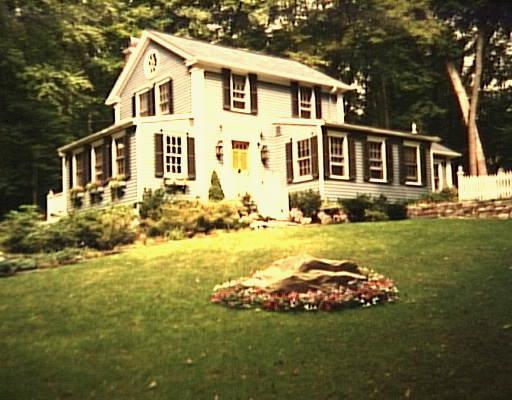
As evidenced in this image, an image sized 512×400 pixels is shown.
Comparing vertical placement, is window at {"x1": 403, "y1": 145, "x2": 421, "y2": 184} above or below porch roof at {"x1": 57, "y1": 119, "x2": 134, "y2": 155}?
below

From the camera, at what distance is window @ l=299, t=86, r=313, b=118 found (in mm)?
12863

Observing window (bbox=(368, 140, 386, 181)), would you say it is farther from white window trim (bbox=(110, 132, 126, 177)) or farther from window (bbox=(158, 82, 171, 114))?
white window trim (bbox=(110, 132, 126, 177))

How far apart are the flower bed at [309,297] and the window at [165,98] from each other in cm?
642

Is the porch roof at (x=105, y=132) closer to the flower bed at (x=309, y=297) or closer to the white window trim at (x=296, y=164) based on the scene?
the white window trim at (x=296, y=164)

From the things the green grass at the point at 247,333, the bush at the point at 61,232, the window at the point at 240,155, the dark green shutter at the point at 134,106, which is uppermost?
the dark green shutter at the point at 134,106

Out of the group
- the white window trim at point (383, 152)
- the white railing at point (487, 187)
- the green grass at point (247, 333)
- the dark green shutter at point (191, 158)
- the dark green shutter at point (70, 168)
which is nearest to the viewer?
the green grass at point (247, 333)

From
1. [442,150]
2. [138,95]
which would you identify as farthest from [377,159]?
[138,95]

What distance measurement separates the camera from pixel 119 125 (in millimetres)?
10859

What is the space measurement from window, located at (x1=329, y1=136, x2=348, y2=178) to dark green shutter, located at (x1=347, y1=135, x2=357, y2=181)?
0.05 metres

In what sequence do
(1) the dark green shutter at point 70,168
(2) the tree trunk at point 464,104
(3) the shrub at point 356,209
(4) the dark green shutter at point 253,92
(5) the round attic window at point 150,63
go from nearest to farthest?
(3) the shrub at point 356,209, (1) the dark green shutter at point 70,168, (2) the tree trunk at point 464,104, (4) the dark green shutter at point 253,92, (5) the round attic window at point 150,63

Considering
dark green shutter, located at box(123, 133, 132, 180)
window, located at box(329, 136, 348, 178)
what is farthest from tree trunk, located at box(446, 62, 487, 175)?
dark green shutter, located at box(123, 133, 132, 180)

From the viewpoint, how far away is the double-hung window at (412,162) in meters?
12.4

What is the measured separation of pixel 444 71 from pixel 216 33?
4.14 m

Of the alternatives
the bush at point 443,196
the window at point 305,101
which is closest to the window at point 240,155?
the window at point 305,101
